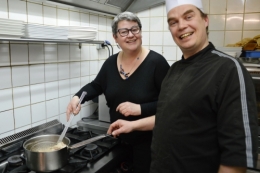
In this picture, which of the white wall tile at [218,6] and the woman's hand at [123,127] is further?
the white wall tile at [218,6]

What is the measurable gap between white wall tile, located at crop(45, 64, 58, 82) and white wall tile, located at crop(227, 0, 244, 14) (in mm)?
1360

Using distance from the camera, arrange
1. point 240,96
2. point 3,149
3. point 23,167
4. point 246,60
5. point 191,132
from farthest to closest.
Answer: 1. point 246,60
2. point 3,149
3. point 23,167
4. point 191,132
5. point 240,96

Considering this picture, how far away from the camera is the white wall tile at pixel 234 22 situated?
1.74 meters

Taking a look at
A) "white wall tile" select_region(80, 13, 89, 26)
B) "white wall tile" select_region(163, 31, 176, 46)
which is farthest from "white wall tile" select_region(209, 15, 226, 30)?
"white wall tile" select_region(80, 13, 89, 26)

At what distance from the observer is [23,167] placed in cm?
97

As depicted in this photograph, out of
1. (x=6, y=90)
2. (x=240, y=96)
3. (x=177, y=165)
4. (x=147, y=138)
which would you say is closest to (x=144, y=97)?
(x=147, y=138)

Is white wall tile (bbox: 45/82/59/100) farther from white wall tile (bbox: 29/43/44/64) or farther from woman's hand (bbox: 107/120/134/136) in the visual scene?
woman's hand (bbox: 107/120/134/136)

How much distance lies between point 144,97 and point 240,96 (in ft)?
1.92

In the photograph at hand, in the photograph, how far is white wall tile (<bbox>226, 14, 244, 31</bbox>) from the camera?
174cm

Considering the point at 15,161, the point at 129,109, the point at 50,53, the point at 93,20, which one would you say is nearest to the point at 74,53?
the point at 50,53

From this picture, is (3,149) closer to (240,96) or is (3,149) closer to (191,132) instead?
(191,132)

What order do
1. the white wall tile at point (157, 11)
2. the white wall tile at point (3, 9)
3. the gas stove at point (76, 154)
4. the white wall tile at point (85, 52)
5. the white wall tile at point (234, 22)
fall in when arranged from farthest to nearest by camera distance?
the white wall tile at point (157, 11) → the white wall tile at point (234, 22) → the white wall tile at point (85, 52) → the white wall tile at point (3, 9) → the gas stove at point (76, 154)

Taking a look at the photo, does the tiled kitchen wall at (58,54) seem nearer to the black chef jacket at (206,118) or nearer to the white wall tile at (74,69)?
the white wall tile at (74,69)

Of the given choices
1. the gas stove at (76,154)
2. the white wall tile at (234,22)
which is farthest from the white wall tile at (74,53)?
the white wall tile at (234,22)
